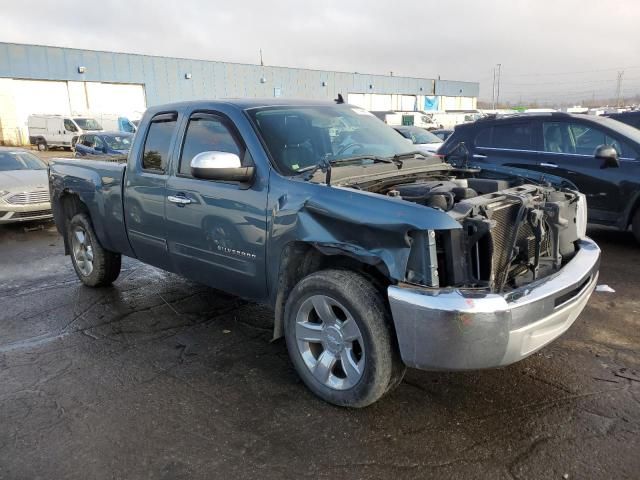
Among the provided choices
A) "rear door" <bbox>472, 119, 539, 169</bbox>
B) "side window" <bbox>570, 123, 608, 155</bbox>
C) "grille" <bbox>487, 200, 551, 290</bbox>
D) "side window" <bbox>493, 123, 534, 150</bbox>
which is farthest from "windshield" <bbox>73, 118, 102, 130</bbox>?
"grille" <bbox>487, 200, 551, 290</bbox>

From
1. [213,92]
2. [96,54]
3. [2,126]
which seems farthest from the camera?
[213,92]

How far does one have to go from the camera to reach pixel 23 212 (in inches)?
366

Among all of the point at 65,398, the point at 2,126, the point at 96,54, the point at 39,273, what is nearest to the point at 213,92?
the point at 96,54

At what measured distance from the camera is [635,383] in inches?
137

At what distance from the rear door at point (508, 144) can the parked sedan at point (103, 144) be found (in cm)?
1199

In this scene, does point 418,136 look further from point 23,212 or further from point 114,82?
point 114,82

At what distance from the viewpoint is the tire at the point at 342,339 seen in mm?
3016

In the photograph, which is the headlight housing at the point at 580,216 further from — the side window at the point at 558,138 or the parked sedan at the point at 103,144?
the parked sedan at the point at 103,144

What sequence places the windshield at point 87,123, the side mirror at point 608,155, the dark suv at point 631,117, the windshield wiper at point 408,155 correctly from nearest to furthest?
the windshield wiper at point 408,155 < the side mirror at point 608,155 < the dark suv at point 631,117 < the windshield at point 87,123

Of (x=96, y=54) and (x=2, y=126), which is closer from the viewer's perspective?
(x=2, y=126)

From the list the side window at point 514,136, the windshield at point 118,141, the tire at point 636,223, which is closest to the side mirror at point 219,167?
the side window at point 514,136

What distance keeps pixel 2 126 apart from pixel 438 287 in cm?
3890

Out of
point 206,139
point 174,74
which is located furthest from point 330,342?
point 174,74

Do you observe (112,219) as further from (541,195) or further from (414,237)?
(541,195)
